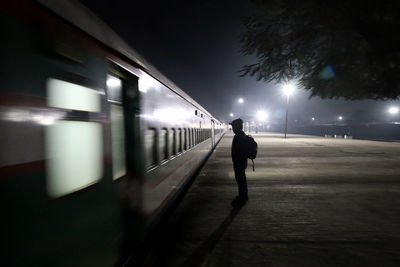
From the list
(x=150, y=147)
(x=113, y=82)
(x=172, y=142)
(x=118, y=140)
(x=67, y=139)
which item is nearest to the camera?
(x=67, y=139)

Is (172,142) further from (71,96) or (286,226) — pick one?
(71,96)

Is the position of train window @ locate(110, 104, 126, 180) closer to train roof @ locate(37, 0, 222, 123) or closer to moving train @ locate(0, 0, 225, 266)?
moving train @ locate(0, 0, 225, 266)

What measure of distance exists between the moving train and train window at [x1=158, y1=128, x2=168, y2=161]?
3.31 ft

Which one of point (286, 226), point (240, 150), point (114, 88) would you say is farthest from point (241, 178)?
point (114, 88)

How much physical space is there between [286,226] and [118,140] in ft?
11.5

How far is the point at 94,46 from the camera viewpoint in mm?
2223

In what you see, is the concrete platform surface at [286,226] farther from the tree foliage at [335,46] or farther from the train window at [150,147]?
the tree foliage at [335,46]

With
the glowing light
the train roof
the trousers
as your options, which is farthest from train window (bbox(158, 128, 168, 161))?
the trousers

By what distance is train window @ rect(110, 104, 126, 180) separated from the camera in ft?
8.94

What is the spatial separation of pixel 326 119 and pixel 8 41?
140 m

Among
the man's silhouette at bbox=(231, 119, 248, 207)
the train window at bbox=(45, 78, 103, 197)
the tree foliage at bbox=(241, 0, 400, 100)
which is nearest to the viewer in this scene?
the train window at bbox=(45, 78, 103, 197)

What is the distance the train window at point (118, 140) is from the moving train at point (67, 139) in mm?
12

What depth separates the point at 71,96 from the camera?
1933 mm

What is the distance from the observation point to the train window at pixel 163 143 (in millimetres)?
4363
